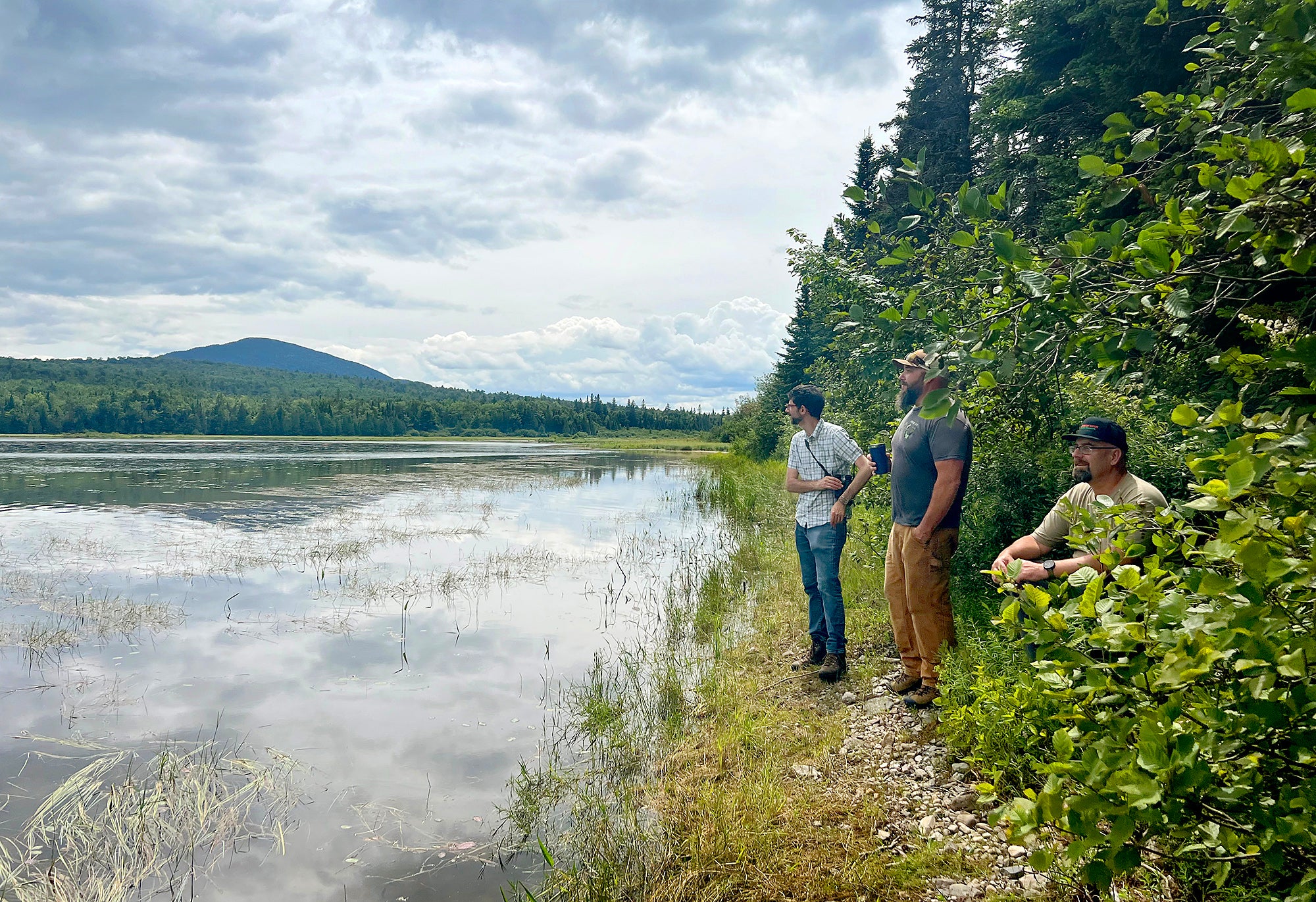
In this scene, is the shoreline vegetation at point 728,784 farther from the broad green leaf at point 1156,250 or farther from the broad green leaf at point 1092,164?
the broad green leaf at point 1092,164

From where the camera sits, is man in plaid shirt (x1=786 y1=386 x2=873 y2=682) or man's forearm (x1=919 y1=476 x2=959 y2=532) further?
man in plaid shirt (x1=786 y1=386 x2=873 y2=682)

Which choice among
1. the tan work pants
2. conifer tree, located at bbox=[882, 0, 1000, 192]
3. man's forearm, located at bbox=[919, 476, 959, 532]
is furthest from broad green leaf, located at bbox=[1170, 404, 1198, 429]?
conifer tree, located at bbox=[882, 0, 1000, 192]

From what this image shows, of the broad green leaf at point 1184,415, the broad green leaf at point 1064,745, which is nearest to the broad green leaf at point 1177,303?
the broad green leaf at point 1184,415

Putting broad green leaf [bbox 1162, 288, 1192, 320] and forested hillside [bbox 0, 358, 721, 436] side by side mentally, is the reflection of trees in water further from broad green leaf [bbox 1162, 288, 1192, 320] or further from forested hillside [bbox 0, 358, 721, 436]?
forested hillside [bbox 0, 358, 721, 436]

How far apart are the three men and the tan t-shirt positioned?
66 centimetres

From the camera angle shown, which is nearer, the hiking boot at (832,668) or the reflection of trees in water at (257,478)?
the hiking boot at (832,668)

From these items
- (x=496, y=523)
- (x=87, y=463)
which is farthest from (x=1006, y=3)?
(x=87, y=463)

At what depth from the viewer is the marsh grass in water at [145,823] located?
3.89 m

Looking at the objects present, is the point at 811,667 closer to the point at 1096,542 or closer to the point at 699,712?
the point at 699,712

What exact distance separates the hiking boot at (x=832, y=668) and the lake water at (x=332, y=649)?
243 cm

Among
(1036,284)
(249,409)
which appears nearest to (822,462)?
(1036,284)

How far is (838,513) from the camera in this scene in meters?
5.87

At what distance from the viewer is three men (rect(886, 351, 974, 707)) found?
4.77 meters

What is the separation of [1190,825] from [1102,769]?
1.54ft
